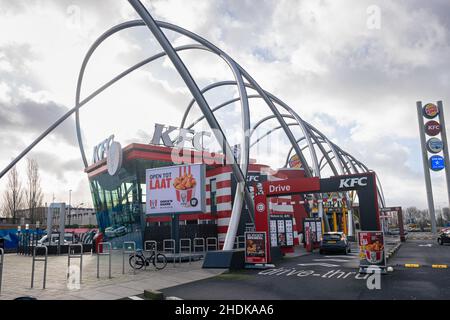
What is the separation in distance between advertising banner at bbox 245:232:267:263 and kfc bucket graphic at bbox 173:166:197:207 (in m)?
6.19

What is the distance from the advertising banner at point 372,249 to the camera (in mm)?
14055

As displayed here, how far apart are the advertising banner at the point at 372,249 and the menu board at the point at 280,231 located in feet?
36.9

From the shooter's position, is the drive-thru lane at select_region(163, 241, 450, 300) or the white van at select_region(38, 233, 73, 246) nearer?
the drive-thru lane at select_region(163, 241, 450, 300)

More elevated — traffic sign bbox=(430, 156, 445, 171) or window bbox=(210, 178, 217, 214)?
traffic sign bbox=(430, 156, 445, 171)

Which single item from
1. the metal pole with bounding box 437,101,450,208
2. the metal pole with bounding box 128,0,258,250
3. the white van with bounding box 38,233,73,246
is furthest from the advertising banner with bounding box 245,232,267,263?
the white van with bounding box 38,233,73,246

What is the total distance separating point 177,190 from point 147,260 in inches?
257

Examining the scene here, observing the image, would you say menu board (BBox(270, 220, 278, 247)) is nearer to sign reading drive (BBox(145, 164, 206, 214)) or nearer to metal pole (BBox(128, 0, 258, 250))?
metal pole (BBox(128, 0, 258, 250))

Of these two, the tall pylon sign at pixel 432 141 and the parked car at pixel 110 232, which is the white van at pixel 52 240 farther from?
the tall pylon sign at pixel 432 141

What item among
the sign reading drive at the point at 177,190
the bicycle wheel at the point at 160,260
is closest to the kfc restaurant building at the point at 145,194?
the sign reading drive at the point at 177,190

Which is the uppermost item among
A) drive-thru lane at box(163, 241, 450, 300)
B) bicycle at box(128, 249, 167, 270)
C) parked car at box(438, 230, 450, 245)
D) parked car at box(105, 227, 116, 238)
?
parked car at box(105, 227, 116, 238)

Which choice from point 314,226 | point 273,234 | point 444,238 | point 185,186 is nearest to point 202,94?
point 185,186

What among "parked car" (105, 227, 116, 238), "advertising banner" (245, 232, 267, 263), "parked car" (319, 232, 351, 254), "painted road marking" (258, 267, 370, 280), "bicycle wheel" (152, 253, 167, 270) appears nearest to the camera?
"painted road marking" (258, 267, 370, 280)

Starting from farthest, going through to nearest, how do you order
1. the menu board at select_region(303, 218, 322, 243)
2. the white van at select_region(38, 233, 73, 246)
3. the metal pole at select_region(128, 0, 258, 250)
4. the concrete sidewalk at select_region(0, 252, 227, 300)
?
the white van at select_region(38, 233, 73, 246)
the menu board at select_region(303, 218, 322, 243)
the metal pole at select_region(128, 0, 258, 250)
the concrete sidewalk at select_region(0, 252, 227, 300)

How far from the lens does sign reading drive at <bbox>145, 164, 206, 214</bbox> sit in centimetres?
2225
